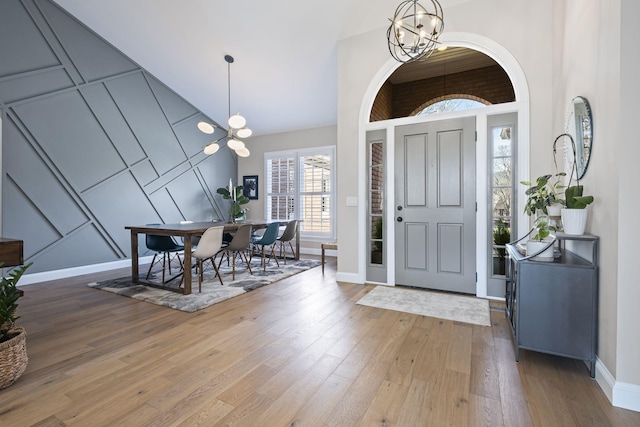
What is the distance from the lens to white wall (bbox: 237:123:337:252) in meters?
6.49

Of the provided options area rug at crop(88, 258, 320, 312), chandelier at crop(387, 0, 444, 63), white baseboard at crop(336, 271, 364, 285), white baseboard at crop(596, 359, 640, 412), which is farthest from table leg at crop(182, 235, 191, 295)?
white baseboard at crop(596, 359, 640, 412)

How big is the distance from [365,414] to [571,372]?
4.69 ft

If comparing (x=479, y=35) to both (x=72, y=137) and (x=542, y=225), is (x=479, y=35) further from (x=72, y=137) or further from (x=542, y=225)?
(x=72, y=137)

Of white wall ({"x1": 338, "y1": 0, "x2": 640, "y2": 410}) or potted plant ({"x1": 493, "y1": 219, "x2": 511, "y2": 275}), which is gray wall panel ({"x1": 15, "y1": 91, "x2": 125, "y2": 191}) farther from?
potted plant ({"x1": 493, "y1": 219, "x2": 511, "y2": 275})

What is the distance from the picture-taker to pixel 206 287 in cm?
387

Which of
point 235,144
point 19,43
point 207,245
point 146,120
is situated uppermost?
point 19,43

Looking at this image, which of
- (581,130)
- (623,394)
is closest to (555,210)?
(581,130)

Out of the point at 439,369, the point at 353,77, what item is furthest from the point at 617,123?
the point at 353,77

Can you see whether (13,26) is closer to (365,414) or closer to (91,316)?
(91,316)

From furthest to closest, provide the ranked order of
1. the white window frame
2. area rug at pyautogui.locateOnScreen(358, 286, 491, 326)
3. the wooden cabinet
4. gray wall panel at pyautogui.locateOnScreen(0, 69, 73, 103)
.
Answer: the white window frame < gray wall panel at pyautogui.locateOnScreen(0, 69, 73, 103) < area rug at pyautogui.locateOnScreen(358, 286, 491, 326) < the wooden cabinet

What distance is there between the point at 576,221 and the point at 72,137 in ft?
19.6

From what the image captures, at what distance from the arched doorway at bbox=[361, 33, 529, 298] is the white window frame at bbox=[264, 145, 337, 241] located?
172 centimetres

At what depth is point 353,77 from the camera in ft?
13.3

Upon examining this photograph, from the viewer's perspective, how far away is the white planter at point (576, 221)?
193 cm
